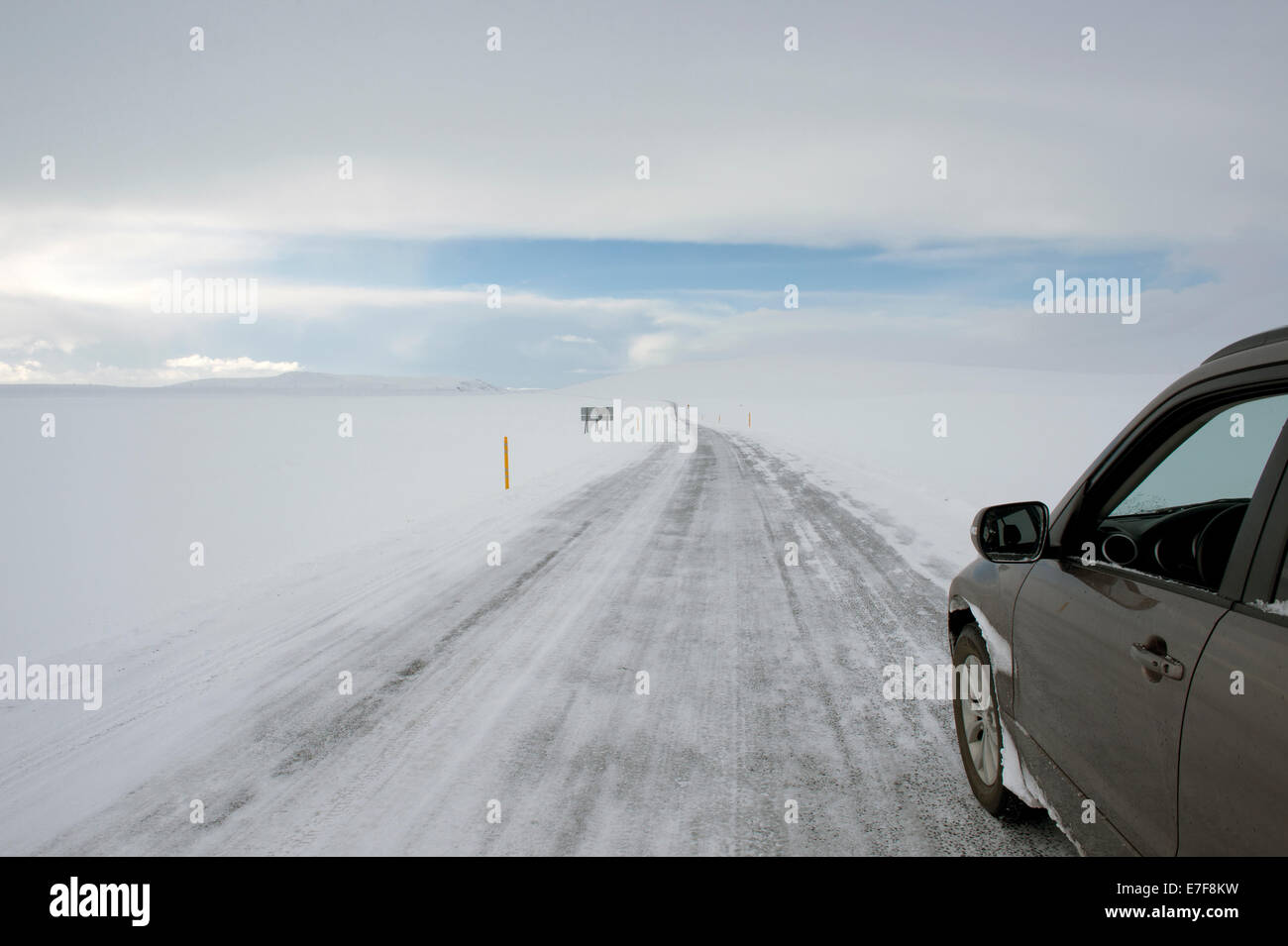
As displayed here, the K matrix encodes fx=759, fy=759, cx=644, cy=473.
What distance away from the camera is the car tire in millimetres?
3225

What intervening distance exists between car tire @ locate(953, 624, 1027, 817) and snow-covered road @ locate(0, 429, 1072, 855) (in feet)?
0.33

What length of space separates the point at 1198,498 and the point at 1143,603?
1.20m

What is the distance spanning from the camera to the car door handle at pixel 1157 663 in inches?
76.5

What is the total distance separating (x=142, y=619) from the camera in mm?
6906

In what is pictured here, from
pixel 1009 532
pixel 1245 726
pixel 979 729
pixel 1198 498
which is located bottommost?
pixel 979 729

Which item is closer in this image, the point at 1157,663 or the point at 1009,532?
the point at 1157,663

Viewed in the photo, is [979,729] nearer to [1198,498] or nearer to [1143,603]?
[1198,498]

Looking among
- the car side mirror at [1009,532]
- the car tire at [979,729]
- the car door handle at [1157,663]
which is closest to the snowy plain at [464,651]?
the car tire at [979,729]

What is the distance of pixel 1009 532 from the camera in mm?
2979

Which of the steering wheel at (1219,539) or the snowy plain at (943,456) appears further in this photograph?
the snowy plain at (943,456)

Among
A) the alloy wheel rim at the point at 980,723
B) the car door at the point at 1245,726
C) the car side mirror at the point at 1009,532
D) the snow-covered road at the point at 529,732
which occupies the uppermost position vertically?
the car side mirror at the point at 1009,532

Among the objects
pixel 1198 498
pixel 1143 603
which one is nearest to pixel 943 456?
pixel 1198 498

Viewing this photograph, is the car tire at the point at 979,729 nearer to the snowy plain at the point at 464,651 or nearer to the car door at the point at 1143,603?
the snowy plain at the point at 464,651
